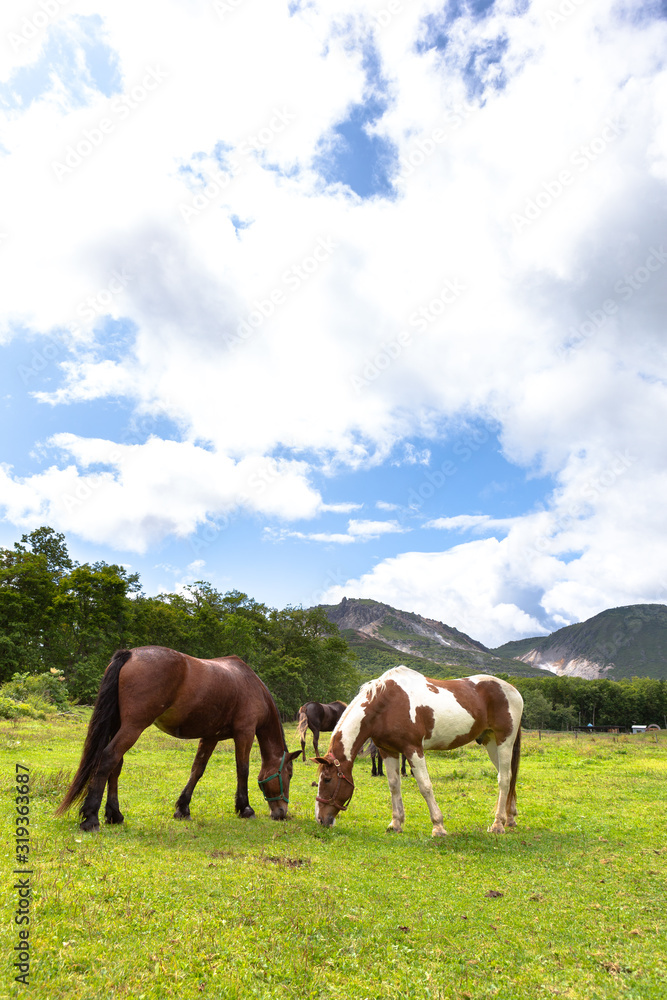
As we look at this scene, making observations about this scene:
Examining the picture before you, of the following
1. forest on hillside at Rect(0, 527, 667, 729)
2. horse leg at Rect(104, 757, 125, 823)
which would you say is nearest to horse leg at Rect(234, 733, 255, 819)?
horse leg at Rect(104, 757, 125, 823)

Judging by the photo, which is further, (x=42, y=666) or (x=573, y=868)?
(x=42, y=666)

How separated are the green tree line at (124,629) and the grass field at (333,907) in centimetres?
2864

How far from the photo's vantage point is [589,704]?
109 metres

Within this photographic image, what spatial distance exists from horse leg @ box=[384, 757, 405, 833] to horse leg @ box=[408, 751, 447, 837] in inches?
15.6

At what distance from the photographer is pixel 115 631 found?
47.2 metres

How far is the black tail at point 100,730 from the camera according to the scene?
7.90 meters

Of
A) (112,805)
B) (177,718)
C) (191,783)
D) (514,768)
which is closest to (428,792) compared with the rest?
(514,768)

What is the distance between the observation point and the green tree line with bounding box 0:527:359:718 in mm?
41750

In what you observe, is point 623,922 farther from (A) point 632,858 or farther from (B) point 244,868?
(B) point 244,868

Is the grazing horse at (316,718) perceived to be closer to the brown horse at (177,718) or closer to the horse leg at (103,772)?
the brown horse at (177,718)

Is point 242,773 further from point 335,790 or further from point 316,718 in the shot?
point 316,718

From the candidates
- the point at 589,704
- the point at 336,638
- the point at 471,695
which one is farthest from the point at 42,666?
the point at 589,704

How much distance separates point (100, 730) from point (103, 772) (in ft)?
2.24

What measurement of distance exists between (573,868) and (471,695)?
3398 millimetres
